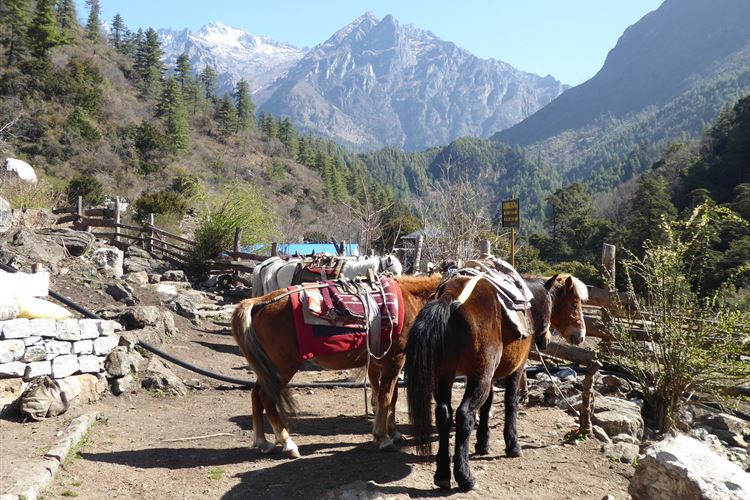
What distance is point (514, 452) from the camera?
4.46 meters

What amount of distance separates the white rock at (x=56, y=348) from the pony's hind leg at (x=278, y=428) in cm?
228

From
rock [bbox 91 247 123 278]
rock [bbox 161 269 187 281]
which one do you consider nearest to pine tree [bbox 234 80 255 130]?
rock [bbox 161 269 187 281]

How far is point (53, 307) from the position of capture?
563 cm

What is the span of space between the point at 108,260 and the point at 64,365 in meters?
7.98

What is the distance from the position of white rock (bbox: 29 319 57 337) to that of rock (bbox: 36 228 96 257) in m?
6.79

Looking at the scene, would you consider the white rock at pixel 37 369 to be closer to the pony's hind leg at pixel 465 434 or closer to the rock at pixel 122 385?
the rock at pixel 122 385

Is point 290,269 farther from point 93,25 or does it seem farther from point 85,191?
point 93,25

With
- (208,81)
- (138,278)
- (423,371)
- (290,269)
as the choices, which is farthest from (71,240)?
(208,81)

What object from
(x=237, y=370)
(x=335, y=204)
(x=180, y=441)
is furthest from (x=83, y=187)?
(x=335, y=204)

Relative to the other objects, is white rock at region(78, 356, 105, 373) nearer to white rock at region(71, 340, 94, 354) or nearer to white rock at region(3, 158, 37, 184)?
white rock at region(71, 340, 94, 354)

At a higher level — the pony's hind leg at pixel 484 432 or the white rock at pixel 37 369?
the white rock at pixel 37 369

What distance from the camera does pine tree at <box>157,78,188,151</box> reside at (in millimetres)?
48969

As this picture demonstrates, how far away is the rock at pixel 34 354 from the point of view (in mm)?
5094

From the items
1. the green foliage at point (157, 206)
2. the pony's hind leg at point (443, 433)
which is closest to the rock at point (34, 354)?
the pony's hind leg at point (443, 433)
